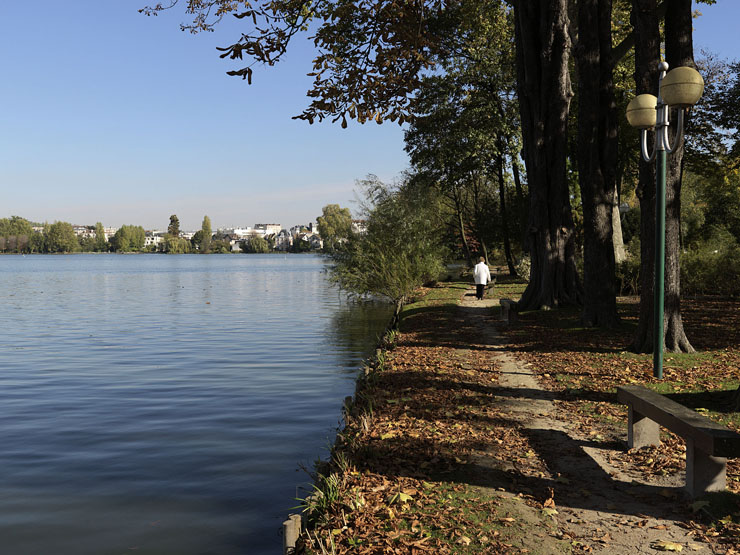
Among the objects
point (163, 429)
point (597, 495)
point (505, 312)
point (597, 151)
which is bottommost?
point (163, 429)

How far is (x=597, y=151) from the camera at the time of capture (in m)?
14.6

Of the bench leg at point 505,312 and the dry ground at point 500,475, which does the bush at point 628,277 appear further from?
the dry ground at point 500,475

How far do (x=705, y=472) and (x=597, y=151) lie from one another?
1060cm

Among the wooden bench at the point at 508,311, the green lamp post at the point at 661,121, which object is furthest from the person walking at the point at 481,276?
the green lamp post at the point at 661,121

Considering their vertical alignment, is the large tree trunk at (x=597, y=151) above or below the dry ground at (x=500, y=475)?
above

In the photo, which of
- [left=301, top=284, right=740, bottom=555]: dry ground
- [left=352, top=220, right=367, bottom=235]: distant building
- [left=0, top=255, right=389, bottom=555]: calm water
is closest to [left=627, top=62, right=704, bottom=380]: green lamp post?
[left=301, top=284, right=740, bottom=555]: dry ground

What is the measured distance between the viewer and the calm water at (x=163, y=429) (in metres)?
6.94

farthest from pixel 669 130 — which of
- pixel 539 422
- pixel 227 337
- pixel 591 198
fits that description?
pixel 227 337

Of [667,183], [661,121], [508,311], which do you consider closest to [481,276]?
[508,311]

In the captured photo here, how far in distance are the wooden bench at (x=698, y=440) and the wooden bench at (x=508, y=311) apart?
1132cm

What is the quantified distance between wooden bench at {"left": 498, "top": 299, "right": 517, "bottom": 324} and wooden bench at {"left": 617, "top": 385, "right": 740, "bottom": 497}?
11.3 m

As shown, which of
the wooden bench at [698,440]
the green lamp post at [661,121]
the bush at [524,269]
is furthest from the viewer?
the bush at [524,269]

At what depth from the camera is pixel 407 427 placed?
7625 mm

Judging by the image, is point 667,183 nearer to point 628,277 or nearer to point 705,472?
point 705,472
